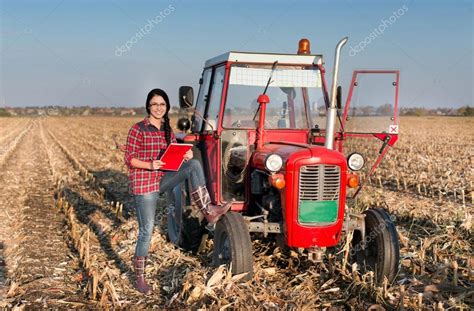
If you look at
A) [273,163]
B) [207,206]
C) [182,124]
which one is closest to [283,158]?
[273,163]

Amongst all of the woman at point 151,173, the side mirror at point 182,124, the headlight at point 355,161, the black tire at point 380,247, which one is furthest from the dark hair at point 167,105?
the black tire at point 380,247

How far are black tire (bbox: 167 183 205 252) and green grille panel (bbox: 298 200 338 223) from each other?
5.47 feet

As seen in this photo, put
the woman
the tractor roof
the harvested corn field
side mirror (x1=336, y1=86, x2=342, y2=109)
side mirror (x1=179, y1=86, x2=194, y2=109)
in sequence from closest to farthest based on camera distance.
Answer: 1. the harvested corn field
2. the woman
3. side mirror (x1=179, y1=86, x2=194, y2=109)
4. the tractor roof
5. side mirror (x1=336, y1=86, x2=342, y2=109)

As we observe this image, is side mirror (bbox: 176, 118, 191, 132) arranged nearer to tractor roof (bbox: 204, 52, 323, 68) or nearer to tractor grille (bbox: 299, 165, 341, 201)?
tractor roof (bbox: 204, 52, 323, 68)

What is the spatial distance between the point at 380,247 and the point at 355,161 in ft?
2.81

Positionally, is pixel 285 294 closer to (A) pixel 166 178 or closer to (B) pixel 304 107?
(A) pixel 166 178

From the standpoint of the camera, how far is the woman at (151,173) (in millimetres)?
4707

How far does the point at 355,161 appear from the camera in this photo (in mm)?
4859

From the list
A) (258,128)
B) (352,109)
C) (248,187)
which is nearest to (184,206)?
(248,187)

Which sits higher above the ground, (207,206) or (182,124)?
(182,124)

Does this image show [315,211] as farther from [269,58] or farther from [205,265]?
[269,58]

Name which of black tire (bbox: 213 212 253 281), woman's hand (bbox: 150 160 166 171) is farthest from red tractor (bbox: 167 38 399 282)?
woman's hand (bbox: 150 160 166 171)

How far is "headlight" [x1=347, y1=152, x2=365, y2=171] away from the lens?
15.9ft

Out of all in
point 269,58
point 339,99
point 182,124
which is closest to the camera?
point 269,58
